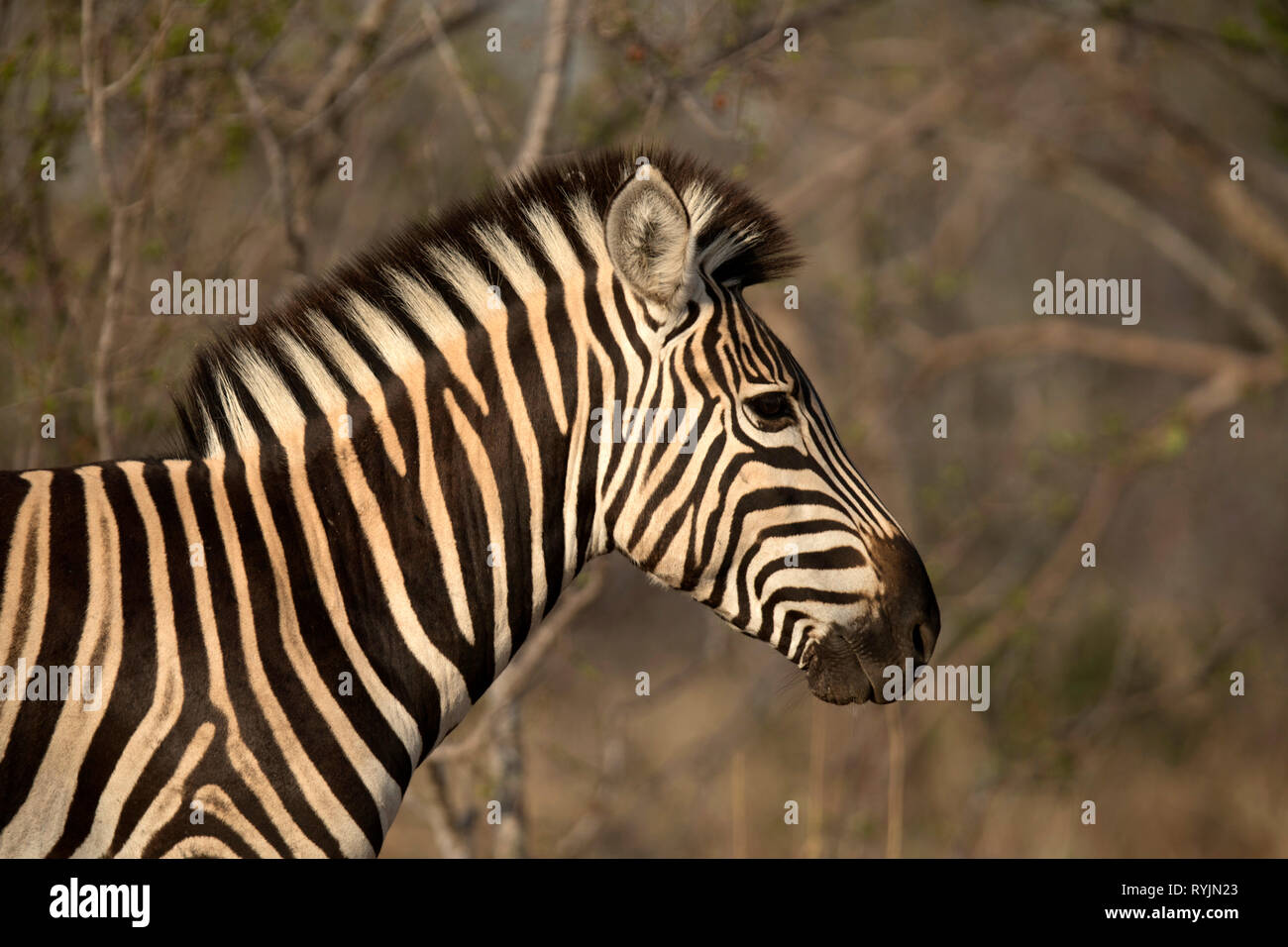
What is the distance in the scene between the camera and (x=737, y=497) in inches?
140

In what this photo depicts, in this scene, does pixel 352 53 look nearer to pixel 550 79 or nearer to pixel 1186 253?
pixel 550 79

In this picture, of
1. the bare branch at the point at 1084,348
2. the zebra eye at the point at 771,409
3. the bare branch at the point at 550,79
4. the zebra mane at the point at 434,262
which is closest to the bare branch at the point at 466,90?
the bare branch at the point at 550,79

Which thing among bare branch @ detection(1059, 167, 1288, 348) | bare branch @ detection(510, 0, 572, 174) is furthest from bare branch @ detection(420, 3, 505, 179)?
bare branch @ detection(1059, 167, 1288, 348)

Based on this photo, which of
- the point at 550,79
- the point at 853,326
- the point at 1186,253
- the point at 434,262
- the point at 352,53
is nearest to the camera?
the point at 434,262

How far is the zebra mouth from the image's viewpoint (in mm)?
3580

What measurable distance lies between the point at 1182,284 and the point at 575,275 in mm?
16630

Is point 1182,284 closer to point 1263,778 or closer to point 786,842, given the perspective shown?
point 1263,778

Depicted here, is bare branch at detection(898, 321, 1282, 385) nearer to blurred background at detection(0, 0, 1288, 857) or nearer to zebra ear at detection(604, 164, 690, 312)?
blurred background at detection(0, 0, 1288, 857)

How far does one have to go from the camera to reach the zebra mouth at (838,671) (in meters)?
3.58

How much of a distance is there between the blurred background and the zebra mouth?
3.39ft

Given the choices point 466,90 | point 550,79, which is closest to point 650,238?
point 466,90

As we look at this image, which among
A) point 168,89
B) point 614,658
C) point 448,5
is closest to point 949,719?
point 614,658

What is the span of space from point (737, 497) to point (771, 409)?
0.32 m

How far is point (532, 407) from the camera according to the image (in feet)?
11.8
